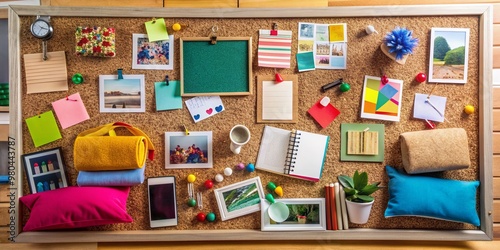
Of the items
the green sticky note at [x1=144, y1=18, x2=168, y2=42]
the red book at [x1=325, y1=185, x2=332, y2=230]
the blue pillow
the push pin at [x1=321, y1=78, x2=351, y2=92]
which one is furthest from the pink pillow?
the blue pillow

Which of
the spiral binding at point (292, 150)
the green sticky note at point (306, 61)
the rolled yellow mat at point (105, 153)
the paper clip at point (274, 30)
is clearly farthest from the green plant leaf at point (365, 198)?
the rolled yellow mat at point (105, 153)

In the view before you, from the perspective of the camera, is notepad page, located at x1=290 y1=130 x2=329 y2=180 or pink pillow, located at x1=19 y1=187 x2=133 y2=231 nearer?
pink pillow, located at x1=19 y1=187 x2=133 y2=231

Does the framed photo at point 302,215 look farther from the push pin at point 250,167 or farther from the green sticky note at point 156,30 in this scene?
the green sticky note at point 156,30

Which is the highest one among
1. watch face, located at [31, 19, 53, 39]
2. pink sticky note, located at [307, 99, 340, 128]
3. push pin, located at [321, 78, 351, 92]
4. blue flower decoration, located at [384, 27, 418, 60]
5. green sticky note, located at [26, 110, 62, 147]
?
watch face, located at [31, 19, 53, 39]

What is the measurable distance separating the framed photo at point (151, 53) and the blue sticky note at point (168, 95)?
0.06 m

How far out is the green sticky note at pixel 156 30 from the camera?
3.82 feet

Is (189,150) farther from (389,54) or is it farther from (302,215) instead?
(389,54)

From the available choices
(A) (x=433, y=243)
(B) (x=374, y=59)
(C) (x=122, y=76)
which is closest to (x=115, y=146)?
(C) (x=122, y=76)

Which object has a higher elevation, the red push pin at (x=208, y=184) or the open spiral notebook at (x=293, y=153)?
the open spiral notebook at (x=293, y=153)

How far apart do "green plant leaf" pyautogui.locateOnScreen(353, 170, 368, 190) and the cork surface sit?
84mm

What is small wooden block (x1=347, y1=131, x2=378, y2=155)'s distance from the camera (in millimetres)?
1188

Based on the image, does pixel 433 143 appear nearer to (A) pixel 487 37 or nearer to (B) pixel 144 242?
(A) pixel 487 37

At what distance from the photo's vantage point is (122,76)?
117cm

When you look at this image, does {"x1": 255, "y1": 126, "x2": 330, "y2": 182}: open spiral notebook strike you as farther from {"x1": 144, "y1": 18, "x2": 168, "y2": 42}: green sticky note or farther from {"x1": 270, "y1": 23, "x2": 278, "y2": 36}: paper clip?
{"x1": 144, "y1": 18, "x2": 168, "y2": 42}: green sticky note
